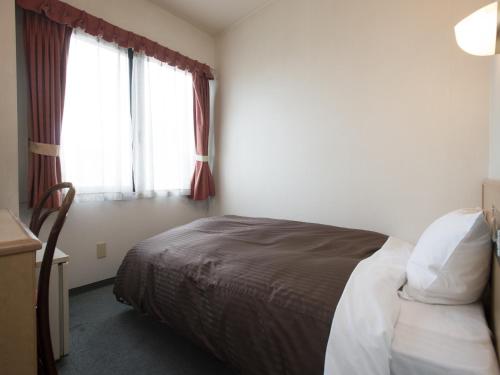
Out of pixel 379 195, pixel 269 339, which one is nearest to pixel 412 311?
pixel 269 339

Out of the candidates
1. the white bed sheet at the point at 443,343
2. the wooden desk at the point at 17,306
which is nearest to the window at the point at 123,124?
Answer: the wooden desk at the point at 17,306

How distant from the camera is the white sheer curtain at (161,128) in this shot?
246 centimetres

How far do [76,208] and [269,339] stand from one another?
6.30 ft

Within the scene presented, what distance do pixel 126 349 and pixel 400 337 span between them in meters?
1.44

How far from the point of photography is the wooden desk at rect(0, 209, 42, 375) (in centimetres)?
69

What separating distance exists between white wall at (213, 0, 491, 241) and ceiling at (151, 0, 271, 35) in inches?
4.6

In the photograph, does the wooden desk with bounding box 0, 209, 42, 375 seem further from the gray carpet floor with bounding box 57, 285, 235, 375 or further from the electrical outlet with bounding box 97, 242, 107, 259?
the electrical outlet with bounding box 97, 242, 107, 259

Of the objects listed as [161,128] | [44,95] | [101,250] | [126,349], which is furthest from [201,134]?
[126,349]

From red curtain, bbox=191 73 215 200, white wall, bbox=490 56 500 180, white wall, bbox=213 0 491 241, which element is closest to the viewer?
white wall, bbox=490 56 500 180

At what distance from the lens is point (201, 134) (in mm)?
2934

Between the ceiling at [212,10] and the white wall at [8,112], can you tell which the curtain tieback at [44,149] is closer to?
the white wall at [8,112]

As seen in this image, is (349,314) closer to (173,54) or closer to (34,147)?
(34,147)

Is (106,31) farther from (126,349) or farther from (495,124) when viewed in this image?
(495,124)

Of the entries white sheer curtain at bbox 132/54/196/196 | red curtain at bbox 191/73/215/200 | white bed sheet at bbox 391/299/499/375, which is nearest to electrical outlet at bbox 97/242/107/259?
white sheer curtain at bbox 132/54/196/196
